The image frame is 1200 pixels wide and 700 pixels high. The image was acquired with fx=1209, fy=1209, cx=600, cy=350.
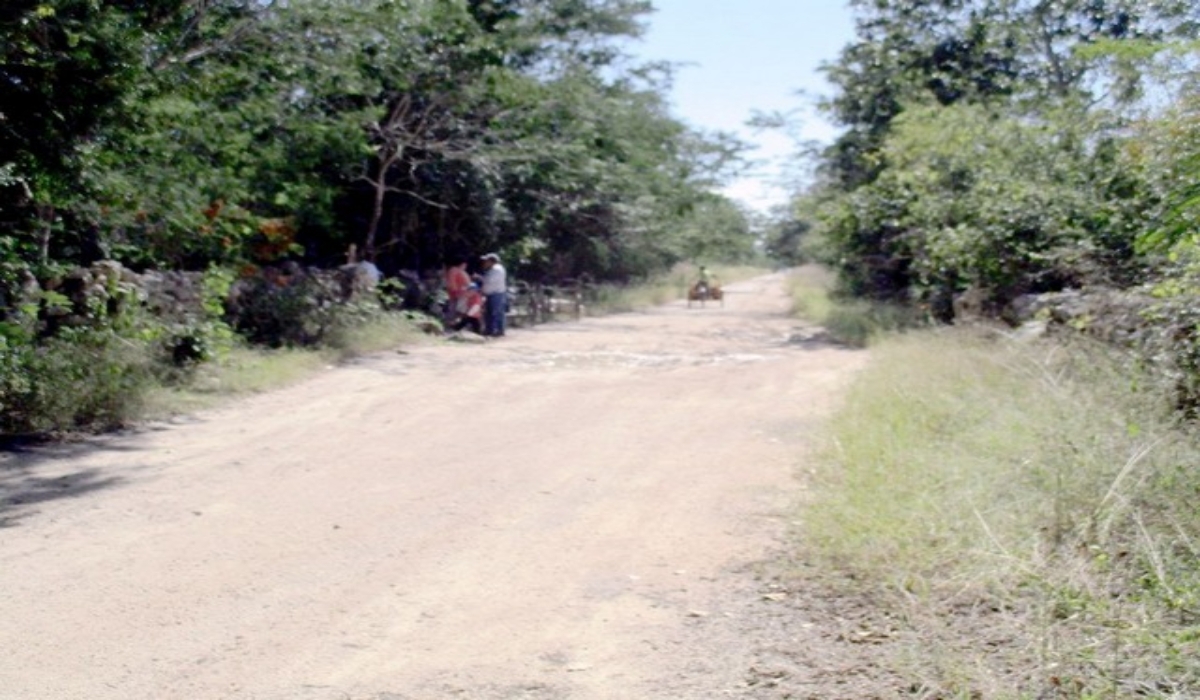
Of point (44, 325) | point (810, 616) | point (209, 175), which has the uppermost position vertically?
point (209, 175)

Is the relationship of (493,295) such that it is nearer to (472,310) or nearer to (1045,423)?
(472,310)

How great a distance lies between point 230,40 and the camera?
12.0 m

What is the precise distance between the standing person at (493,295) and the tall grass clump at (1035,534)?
12929mm

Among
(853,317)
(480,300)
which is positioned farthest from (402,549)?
(853,317)

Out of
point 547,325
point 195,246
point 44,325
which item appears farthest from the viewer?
point 547,325

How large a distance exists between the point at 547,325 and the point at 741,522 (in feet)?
64.3

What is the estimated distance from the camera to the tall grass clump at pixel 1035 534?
14.8ft

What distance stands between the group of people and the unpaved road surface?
8.85 metres

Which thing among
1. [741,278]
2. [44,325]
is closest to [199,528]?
[44,325]

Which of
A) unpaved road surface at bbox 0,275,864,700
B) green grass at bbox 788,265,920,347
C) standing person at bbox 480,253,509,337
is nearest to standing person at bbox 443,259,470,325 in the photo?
standing person at bbox 480,253,509,337

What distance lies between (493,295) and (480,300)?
2.18 feet

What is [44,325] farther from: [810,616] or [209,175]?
[810,616]

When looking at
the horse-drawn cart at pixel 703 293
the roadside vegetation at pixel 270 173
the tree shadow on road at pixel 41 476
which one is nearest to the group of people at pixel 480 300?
the roadside vegetation at pixel 270 173

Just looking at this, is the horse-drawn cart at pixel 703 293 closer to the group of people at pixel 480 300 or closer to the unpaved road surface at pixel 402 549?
the group of people at pixel 480 300
